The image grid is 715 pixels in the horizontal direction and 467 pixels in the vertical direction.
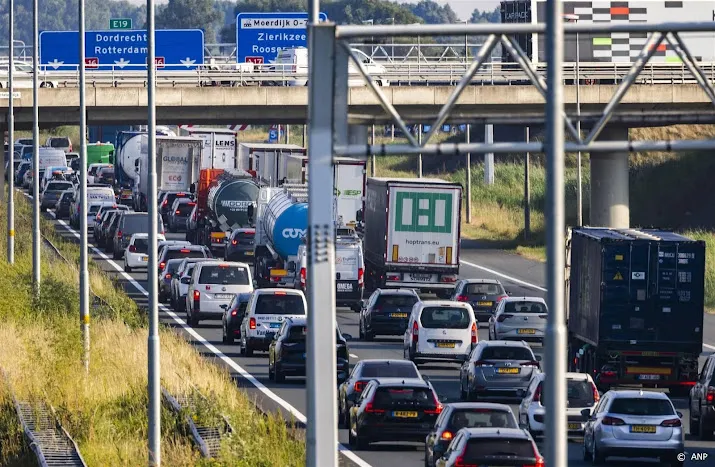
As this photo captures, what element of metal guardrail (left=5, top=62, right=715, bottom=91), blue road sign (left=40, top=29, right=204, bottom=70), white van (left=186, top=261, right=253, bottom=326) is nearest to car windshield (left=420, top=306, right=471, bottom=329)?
white van (left=186, top=261, right=253, bottom=326)

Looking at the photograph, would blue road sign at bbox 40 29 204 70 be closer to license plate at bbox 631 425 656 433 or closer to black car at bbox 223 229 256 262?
black car at bbox 223 229 256 262

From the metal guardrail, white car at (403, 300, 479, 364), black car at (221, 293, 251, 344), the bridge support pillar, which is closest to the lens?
white car at (403, 300, 479, 364)

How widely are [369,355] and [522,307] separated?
3862mm

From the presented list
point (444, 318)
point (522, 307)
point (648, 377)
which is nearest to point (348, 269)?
point (522, 307)

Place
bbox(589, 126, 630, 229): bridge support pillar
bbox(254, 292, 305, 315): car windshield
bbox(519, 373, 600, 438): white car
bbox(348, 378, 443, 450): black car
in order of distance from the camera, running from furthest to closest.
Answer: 1. bbox(589, 126, 630, 229): bridge support pillar
2. bbox(254, 292, 305, 315): car windshield
3. bbox(519, 373, 600, 438): white car
4. bbox(348, 378, 443, 450): black car

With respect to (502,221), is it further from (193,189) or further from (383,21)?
(383,21)

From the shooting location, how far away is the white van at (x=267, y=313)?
41.1m

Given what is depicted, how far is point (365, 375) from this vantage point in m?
30.5

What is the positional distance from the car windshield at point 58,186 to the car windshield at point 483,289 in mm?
44755

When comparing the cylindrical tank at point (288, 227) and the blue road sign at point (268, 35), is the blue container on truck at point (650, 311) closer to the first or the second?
the cylindrical tank at point (288, 227)

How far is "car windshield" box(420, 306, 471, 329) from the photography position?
128ft

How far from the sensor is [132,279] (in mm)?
60719

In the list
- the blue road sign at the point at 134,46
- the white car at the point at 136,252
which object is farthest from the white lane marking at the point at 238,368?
the blue road sign at the point at 134,46

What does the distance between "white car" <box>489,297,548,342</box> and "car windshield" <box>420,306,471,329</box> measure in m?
3.46
